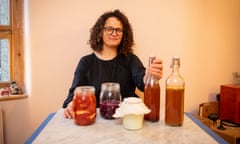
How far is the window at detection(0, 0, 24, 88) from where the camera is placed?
183 centimetres

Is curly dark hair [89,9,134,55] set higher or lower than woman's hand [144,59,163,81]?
higher

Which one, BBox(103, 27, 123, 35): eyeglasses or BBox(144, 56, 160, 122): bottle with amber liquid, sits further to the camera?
BBox(103, 27, 123, 35): eyeglasses

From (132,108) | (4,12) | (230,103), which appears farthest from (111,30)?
(230,103)

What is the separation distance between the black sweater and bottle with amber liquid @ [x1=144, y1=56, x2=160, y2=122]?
0.61 metres

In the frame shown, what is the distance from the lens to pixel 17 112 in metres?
1.78

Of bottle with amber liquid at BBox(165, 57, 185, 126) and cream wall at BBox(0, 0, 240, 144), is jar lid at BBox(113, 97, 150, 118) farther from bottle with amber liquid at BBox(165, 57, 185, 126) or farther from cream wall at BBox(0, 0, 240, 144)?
cream wall at BBox(0, 0, 240, 144)

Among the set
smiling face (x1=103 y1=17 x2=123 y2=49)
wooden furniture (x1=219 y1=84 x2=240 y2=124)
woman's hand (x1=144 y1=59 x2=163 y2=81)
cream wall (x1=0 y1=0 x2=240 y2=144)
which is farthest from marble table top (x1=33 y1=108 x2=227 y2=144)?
wooden furniture (x1=219 y1=84 x2=240 y2=124)

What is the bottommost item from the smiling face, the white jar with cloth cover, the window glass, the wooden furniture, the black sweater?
the wooden furniture

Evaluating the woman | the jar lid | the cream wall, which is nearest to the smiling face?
the woman

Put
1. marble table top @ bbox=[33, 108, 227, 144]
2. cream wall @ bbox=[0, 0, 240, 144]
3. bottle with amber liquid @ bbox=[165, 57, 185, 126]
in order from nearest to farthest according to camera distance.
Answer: marble table top @ bbox=[33, 108, 227, 144] → bottle with amber liquid @ bbox=[165, 57, 185, 126] → cream wall @ bbox=[0, 0, 240, 144]

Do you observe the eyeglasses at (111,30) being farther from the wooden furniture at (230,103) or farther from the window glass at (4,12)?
the wooden furniture at (230,103)

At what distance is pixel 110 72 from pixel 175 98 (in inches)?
30.6

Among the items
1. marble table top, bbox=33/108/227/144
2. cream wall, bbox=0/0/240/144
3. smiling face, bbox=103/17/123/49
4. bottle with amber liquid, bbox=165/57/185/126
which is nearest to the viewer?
marble table top, bbox=33/108/227/144

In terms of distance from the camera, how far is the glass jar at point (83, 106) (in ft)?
2.96
